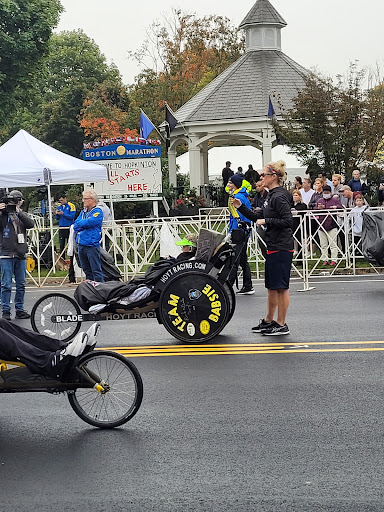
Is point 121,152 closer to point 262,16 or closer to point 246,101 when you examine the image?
point 246,101

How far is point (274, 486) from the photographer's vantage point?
543 centimetres

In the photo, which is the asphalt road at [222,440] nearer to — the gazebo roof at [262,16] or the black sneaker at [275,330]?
the black sneaker at [275,330]

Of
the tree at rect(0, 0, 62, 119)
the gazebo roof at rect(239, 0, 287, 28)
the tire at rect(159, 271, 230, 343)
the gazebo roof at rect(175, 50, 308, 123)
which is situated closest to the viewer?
the tire at rect(159, 271, 230, 343)

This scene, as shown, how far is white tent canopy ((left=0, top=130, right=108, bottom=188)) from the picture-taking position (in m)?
19.1

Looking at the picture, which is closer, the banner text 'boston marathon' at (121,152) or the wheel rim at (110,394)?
the wheel rim at (110,394)

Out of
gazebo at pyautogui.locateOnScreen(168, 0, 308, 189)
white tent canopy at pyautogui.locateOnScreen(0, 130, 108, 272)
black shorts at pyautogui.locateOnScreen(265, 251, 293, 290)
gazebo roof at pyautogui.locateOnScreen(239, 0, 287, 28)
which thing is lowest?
black shorts at pyautogui.locateOnScreen(265, 251, 293, 290)

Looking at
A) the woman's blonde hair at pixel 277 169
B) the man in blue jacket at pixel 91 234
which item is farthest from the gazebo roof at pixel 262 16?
the woman's blonde hair at pixel 277 169

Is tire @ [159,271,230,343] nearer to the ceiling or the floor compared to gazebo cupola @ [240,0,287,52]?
nearer to the floor

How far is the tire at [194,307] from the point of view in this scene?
10234 mm

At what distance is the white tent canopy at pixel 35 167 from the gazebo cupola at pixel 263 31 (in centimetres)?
2019

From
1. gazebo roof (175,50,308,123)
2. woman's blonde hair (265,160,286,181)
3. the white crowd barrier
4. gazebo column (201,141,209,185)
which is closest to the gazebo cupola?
gazebo roof (175,50,308,123)

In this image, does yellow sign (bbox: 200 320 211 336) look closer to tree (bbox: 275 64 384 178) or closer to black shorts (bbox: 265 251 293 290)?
black shorts (bbox: 265 251 293 290)

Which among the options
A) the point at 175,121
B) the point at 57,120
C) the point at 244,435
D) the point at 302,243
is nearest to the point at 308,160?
the point at 302,243

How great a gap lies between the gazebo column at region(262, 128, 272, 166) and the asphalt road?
22.8 metres
